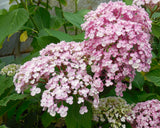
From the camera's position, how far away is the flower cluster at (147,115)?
0.69 meters

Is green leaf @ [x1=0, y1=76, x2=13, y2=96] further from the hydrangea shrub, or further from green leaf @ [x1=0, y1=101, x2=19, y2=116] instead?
the hydrangea shrub

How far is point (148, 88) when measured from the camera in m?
1.16

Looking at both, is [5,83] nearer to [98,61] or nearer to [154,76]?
[98,61]

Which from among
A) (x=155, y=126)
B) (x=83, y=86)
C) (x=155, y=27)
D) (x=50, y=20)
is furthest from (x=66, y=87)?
(x=50, y=20)

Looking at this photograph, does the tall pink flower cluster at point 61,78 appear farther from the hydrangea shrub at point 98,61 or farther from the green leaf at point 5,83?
the green leaf at point 5,83

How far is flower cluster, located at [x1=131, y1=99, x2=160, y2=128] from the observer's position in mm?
687

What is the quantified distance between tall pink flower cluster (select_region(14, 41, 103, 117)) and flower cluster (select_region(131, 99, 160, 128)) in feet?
0.85

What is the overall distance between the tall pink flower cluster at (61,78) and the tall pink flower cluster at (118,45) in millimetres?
35

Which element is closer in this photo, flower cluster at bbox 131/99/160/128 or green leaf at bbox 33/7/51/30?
flower cluster at bbox 131/99/160/128

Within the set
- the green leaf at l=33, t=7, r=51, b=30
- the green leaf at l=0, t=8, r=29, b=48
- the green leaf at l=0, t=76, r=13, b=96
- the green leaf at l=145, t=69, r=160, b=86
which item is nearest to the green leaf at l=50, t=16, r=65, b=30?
the green leaf at l=33, t=7, r=51, b=30

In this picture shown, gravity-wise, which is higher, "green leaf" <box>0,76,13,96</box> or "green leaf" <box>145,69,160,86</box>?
"green leaf" <box>0,76,13,96</box>

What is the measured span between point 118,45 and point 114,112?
285 millimetres

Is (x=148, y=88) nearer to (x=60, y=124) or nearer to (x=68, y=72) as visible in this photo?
(x=60, y=124)

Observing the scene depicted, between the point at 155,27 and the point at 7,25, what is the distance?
0.69 meters
